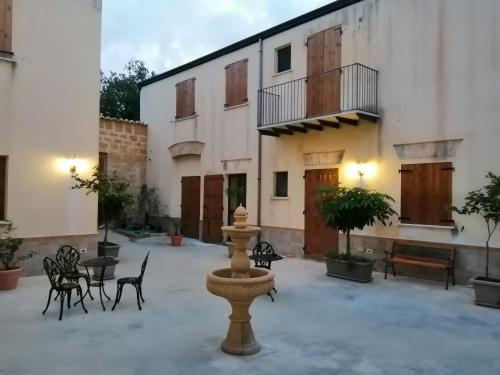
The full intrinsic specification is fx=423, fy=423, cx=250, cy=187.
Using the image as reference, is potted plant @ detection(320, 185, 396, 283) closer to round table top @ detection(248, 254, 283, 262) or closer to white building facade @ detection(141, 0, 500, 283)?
white building facade @ detection(141, 0, 500, 283)

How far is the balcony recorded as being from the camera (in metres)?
9.54

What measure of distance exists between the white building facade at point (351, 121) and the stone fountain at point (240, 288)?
211 inches

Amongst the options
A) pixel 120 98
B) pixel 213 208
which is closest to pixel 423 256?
pixel 213 208

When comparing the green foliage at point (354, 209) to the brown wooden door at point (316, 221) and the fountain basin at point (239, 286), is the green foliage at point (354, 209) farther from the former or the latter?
the fountain basin at point (239, 286)

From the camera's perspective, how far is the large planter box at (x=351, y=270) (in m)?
8.26

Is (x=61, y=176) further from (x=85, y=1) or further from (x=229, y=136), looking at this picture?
(x=229, y=136)

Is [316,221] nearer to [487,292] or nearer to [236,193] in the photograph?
[236,193]

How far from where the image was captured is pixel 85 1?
9.07m

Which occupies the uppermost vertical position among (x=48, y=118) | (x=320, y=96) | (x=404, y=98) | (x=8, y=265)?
(x=320, y=96)

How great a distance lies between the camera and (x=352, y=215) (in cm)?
846

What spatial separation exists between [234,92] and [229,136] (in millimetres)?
1353

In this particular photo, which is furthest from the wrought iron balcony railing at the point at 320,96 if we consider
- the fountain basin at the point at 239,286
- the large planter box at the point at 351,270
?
the fountain basin at the point at 239,286

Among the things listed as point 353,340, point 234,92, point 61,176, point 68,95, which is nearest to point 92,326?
point 353,340

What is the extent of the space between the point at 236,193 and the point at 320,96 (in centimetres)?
423
